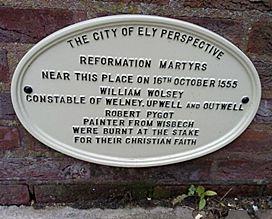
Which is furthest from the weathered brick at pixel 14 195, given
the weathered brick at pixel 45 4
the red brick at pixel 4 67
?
the weathered brick at pixel 45 4

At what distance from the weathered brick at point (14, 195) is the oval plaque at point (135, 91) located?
0.24m

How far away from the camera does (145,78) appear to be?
118cm

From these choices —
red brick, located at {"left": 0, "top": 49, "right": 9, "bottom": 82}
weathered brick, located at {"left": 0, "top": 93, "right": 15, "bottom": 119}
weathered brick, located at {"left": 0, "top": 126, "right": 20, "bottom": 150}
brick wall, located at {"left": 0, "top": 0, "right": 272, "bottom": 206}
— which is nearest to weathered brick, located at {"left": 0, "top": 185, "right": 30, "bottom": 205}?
brick wall, located at {"left": 0, "top": 0, "right": 272, "bottom": 206}

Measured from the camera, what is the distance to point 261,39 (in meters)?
1.17

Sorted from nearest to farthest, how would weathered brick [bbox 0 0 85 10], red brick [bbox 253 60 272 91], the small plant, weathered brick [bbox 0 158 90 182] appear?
weathered brick [bbox 0 0 85 10]
red brick [bbox 253 60 272 91]
weathered brick [bbox 0 158 90 182]
the small plant

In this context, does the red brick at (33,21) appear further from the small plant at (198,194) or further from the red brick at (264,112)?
the small plant at (198,194)

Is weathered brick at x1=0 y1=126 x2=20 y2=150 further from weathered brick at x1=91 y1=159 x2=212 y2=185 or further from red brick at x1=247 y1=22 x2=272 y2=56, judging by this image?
red brick at x1=247 y1=22 x2=272 y2=56

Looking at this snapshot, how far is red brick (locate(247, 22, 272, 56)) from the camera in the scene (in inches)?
45.4

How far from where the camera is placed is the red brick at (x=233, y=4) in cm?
111

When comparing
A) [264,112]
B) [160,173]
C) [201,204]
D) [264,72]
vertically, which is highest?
[264,72]

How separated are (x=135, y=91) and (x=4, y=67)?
1.27 ft

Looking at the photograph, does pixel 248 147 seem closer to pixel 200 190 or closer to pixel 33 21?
pixel 200 190

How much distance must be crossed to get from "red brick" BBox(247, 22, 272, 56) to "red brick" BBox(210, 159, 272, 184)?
1.34 feet

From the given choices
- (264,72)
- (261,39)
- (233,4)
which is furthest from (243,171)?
(233,4)
